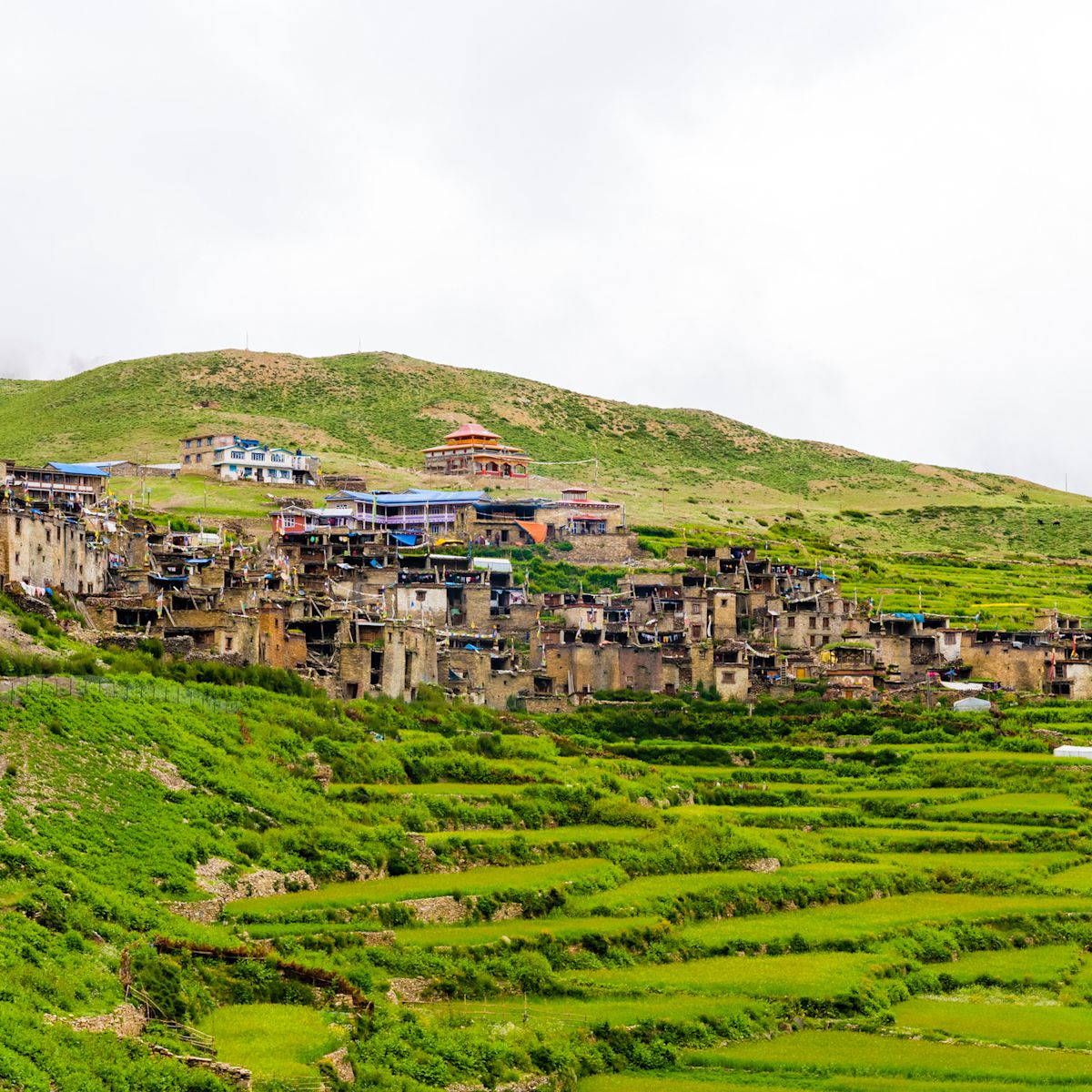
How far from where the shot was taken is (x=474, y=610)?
3014 inches

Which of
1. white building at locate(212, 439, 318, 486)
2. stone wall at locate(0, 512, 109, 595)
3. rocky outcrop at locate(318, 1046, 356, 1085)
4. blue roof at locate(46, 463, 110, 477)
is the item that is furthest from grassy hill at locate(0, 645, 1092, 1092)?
white building at locate(212, 439, 318, 486)

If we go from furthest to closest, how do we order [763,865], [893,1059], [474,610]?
1. [474,610]
2. [763,865]
3. [893,1059]

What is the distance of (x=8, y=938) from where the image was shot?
90.6 ft

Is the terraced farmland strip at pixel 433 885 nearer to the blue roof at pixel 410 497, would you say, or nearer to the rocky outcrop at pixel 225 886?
the rocky outcrop at pixel 225 886

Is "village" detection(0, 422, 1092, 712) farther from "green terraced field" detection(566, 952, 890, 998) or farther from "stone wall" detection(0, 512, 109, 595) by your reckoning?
"green terraced field" detection(566, 952, 890, 998)

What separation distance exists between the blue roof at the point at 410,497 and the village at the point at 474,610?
197 millimetres

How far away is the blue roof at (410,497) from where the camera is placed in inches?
3711

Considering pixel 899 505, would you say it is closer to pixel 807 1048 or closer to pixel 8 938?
pixel 807 1048

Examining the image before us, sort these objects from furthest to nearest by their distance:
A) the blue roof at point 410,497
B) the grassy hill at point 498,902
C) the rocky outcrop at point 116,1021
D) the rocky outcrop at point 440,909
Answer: the blue roof at point 410,497 < the rocky outcrop at point 440,909 < the grassy hill at point 498,902 < the rocky outcrop at point 116,1021

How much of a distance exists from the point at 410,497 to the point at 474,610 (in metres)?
20.8

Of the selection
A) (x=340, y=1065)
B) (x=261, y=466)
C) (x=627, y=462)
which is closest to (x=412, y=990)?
(x=340, y=1065)

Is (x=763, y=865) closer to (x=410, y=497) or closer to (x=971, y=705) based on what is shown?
(x=971, y=705)

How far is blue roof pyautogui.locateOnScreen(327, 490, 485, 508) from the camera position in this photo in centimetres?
9425

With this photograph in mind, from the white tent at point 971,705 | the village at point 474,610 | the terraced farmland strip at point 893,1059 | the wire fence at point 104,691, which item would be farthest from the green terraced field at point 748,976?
the white tent at point 971,705
